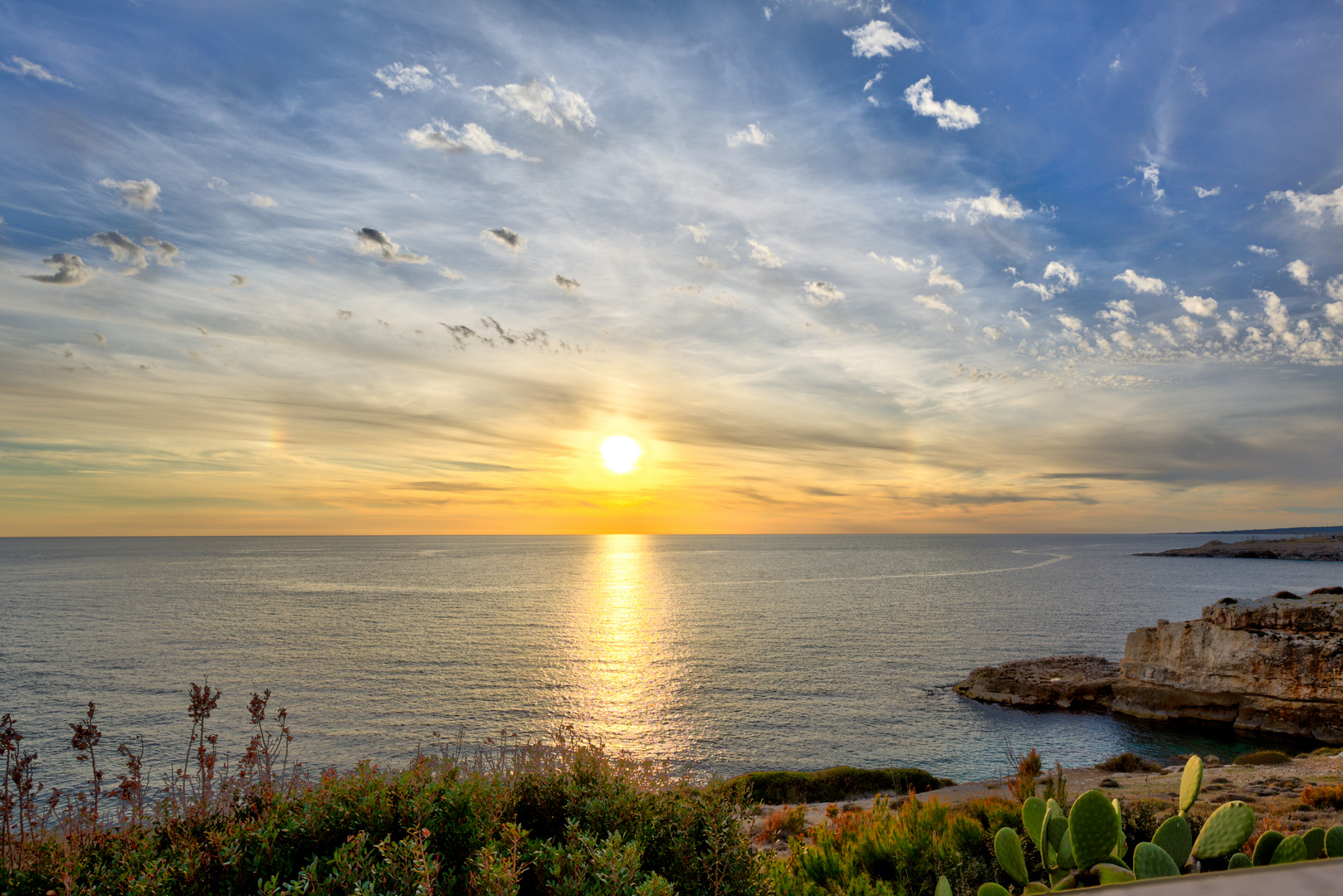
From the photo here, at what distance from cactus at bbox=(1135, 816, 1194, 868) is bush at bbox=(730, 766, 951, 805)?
2364 centimetres

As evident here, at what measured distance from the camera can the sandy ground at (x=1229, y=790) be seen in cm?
1516

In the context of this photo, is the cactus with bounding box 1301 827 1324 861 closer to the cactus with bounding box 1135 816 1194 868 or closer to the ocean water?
the cactus with bounding box 1135 816 1194 868

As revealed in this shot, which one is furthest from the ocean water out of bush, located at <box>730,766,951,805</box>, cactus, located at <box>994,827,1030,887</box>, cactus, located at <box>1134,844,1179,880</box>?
cactus, located at <box>1134,844,1179,880</box>

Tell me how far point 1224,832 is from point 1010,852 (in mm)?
1364

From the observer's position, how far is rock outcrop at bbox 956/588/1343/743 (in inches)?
1359

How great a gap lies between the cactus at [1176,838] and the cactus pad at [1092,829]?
33 cm

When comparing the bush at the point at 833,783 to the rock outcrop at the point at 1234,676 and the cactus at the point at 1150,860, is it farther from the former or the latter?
the cactus at the point at 1150,860

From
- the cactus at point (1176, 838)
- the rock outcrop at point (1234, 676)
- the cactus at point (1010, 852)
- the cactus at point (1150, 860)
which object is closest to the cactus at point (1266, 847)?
the cactus at point (1176, 838)

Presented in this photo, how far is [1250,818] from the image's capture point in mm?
4145

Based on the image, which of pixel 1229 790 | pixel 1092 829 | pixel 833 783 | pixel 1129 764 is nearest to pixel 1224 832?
pixel 1092 829

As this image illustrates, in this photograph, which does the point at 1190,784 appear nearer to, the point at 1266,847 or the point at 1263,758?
the point at 1266,847

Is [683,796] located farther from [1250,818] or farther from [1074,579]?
[1074,579]

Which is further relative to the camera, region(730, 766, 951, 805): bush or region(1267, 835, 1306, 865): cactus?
region(730, 766, 951, 805): bush

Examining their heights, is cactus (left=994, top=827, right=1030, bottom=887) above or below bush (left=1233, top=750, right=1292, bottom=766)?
above
